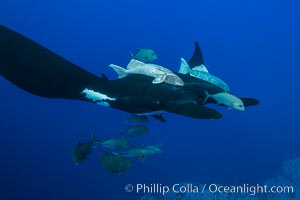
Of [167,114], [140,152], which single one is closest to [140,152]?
[140,152]

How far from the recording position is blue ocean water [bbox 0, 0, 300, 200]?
623 inches

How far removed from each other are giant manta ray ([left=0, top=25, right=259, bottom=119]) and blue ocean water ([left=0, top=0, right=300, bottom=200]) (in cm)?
1211

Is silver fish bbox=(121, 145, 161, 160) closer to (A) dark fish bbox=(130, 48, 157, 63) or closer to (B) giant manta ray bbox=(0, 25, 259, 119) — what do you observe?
(A) dark fish bbox=(130, 48, 157, 63)

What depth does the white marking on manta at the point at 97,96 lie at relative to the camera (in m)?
2.55

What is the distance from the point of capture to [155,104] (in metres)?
2.43

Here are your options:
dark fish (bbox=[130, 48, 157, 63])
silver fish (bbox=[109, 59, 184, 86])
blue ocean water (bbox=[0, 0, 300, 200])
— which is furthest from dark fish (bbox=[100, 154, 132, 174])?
blue ocean water (bbox=[0, 0, 300, 200])

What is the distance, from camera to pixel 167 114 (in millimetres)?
17422

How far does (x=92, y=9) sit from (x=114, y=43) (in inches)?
134

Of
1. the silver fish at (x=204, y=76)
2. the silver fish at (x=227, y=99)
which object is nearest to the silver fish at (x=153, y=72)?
the silver fish at (x=227, y=99)

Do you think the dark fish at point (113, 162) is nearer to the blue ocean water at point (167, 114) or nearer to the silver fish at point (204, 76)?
the silver fish at point (204, 76)

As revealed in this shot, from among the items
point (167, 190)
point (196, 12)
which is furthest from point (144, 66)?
point (196, 12)

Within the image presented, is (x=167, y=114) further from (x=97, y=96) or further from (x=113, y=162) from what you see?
(x=97, y=96)

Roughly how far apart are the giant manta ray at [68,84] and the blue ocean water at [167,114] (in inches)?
477

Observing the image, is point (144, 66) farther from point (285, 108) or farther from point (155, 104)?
point (285, 108)
